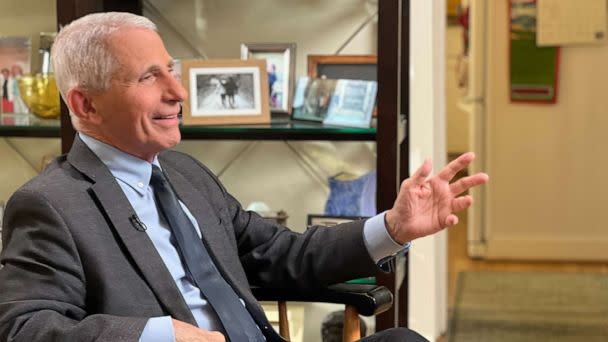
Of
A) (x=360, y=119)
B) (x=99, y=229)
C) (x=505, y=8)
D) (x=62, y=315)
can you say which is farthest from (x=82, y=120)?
(x=505, y=8)

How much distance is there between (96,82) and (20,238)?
35 centimetres

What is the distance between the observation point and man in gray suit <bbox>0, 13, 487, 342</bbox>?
1921 mm

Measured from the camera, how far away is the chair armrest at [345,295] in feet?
7.56

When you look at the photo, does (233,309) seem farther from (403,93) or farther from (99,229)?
(403,93)

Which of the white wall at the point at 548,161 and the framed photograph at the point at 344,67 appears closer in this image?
the framed photograph at the point at 344,67

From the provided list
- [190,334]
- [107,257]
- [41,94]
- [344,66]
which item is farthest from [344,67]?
[190,334]

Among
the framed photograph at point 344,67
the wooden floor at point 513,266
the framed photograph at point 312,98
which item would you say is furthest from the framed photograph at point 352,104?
the wooden floor at point 513,266

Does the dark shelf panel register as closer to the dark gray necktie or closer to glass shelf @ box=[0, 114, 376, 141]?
glass shelf @ box=[0, 114, 376, 141]

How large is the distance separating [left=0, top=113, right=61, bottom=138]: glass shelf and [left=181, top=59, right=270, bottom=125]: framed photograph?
39 cm

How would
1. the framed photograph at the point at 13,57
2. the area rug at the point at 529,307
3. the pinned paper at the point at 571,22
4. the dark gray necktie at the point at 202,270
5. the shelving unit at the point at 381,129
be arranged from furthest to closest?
the pinned paper at the point at 571,22 → the area rug at the point at 529,307 → the framed photograph at the point at 13,57 → the shelving unit at the point at 381,129 → the dark gray necktie at the point at 202,270

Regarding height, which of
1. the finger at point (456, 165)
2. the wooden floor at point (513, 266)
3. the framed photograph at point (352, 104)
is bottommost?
the wooden floor at point (513, 266)

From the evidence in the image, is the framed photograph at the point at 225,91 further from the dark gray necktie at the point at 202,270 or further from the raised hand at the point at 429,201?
the raised hand at the point at 429,201

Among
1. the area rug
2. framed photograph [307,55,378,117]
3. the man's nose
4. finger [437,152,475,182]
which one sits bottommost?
the area rug

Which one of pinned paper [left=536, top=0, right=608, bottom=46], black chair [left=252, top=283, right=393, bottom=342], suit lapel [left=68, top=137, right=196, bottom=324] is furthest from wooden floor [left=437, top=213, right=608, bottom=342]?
suit lapel [left=68, top=137, right=196, bottom=324]
